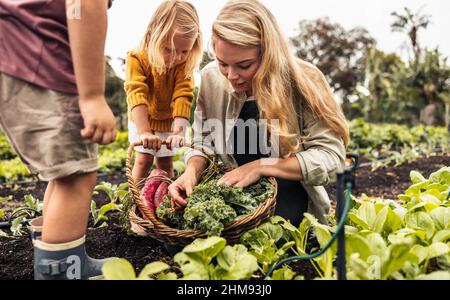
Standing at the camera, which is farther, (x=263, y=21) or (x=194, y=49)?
(x=194, y=49)

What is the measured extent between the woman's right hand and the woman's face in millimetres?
545

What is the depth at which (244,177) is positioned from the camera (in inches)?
84.5

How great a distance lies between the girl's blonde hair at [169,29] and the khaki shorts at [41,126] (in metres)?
1.10

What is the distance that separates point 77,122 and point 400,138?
25.0ft

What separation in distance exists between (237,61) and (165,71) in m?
0.79

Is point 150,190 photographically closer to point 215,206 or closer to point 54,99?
point 215,206

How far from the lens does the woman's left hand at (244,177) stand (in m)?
2.13

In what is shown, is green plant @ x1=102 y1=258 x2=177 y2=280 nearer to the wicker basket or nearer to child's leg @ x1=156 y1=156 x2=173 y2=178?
the wicker basket

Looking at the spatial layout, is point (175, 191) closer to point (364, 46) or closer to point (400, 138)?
point (400, 138)

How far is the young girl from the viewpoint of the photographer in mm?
2539

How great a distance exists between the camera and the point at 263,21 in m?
2.08

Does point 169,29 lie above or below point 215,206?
above

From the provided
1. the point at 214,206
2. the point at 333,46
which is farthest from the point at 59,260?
the point at 333,46

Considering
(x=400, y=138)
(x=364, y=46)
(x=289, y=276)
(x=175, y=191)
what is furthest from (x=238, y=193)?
(x=364, y=46)
